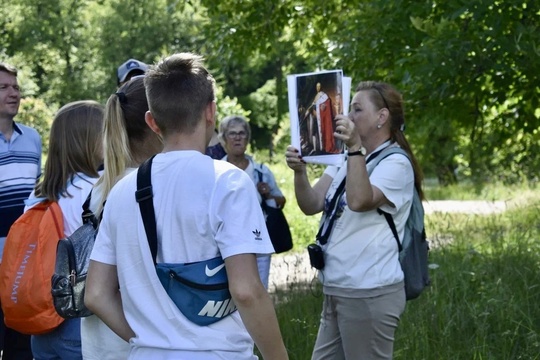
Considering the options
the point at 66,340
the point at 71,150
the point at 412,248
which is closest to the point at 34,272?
the point at 66,340

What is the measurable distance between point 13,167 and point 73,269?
Answer: 2454 mm

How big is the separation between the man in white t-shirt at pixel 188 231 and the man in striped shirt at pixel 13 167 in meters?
2.99

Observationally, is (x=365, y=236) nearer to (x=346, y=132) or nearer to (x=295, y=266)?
(x=346, y=132)

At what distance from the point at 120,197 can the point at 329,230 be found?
185cm

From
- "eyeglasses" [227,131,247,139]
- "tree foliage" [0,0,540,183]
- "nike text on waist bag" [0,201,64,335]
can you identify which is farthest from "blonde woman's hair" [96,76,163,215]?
"eyeglasses" [227,131,247,139]

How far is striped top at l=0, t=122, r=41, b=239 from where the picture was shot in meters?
5.85

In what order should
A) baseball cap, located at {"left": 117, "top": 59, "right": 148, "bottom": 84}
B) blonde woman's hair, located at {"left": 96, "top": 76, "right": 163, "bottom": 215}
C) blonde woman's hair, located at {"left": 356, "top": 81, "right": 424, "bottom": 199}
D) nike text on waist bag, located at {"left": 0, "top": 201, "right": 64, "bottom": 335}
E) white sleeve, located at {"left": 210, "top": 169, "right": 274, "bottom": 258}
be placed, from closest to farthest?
white sleeve, located at {"left": 210, "top": 169, "right": 274, "bottom": 258}, blonde woman's hair, located at {"left": 96, "top": 76, "right": 163, "bottom": 215}, nike text on waist bag, located at {"left": 0, "top": 201, "right": 64, "bottom": 335}, blonde woman's hair, located at {"left": 356, "top": 81, "right": 424, "bottom": 199}, baseball cap, located at {"left": 117, "top": 59, "right": 148, "bottom": 84}

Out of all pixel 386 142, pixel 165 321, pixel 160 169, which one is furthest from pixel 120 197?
pixel 386 142

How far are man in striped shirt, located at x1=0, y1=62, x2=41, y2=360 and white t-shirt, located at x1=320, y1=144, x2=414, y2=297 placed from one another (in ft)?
6.99

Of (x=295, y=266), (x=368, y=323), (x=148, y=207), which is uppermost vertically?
(x=148, y=207)

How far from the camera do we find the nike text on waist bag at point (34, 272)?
13.5ft

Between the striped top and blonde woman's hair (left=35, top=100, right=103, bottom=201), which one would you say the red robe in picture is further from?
the striped top

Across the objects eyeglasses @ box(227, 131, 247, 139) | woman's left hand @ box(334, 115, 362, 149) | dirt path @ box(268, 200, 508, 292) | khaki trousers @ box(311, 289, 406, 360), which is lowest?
dirt path @ box(268, 200, 508, 292)

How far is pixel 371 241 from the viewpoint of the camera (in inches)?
179
